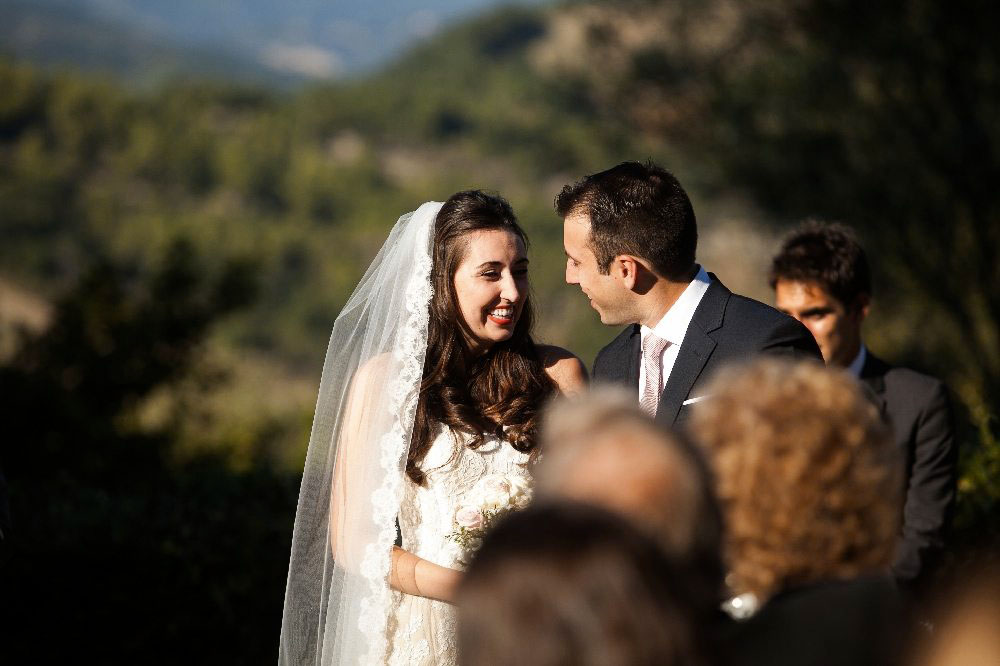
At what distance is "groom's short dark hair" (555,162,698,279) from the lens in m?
3.67

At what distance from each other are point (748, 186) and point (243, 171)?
36.3 meters

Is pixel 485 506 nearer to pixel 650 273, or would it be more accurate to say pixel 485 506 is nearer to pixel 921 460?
pixel 650 273

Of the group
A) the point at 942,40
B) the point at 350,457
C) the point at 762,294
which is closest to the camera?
the point at 350,457

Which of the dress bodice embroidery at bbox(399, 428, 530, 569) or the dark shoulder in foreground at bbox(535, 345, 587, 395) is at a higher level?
the dark shoulder in foreground at bbox(535, 345, 587, 395)

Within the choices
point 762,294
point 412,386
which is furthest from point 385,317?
point 762,294

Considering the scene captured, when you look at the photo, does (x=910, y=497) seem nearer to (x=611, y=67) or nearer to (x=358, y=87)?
(x=611, y=67)

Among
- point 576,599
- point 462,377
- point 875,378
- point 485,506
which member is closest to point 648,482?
point 576,599

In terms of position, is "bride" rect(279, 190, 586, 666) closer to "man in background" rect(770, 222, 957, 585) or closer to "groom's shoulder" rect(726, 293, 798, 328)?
"groom's shoulder" rect(726, 293, 798, 328)

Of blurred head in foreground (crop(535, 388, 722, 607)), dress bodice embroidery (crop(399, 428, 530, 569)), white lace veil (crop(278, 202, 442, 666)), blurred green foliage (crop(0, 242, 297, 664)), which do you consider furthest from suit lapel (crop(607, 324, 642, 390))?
blurred green foliage (crop(0, 242, 297, 664))

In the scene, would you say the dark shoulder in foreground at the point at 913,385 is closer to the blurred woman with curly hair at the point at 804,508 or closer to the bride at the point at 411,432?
the bride at the point at 411,432

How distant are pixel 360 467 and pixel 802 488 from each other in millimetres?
2058

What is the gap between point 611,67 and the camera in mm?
15133

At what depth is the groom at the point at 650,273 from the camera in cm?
361

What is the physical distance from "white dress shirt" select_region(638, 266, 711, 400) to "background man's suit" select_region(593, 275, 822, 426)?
43 mm
